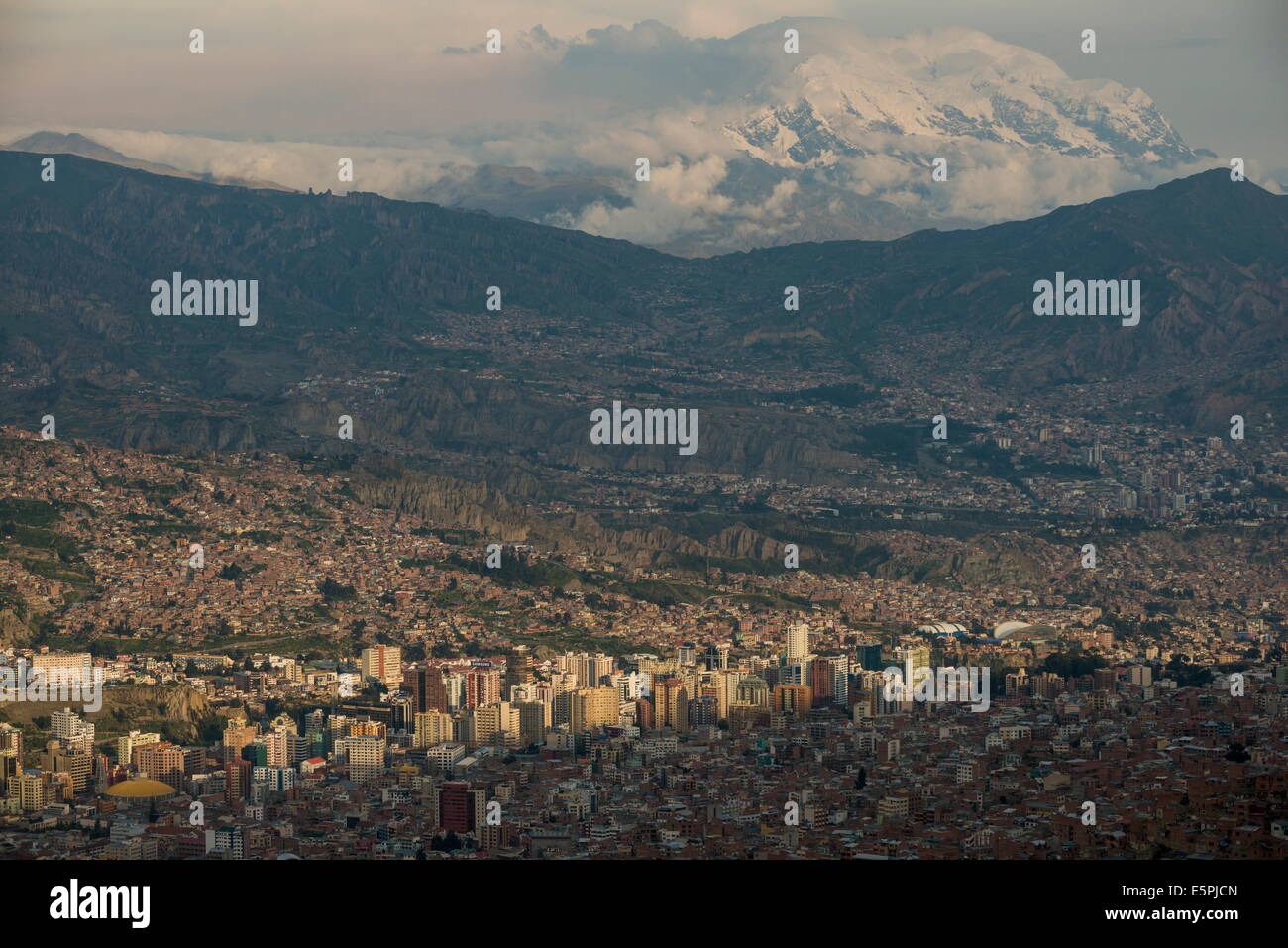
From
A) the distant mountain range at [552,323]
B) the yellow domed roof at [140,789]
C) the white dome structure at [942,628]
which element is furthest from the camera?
the distant mountain range at [552,323]

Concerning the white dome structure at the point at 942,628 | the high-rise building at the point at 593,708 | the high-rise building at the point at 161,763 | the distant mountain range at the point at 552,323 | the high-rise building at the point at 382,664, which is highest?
the distant mountain range at the point at 552,323

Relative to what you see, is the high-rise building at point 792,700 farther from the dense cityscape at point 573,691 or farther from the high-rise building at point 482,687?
the high-rise building at point 482,687

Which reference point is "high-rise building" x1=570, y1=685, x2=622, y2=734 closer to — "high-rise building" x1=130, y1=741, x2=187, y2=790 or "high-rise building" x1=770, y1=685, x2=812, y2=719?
"high-rise building" x1=770, y1=685, x2=812, y2=719

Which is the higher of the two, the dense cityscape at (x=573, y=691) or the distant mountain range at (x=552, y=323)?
the distant mountain range at (x=552, y=323)

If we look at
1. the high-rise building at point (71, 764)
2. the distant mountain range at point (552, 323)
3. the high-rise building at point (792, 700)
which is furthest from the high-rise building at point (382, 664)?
the distant mountain range at point (552, 323)

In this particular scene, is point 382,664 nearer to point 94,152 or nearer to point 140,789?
point 140,789

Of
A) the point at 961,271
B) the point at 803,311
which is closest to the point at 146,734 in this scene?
the point at 803,311
